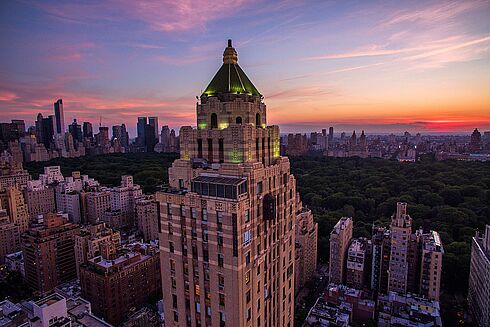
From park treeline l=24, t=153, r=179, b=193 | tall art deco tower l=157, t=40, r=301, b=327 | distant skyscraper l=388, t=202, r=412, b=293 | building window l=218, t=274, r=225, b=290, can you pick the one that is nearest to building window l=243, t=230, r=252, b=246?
tall art deco tower l=157, t=40, r=301, b=327

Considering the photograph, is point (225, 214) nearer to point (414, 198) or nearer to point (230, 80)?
point (230, 80)

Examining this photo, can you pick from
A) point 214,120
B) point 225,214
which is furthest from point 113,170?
point 225,214

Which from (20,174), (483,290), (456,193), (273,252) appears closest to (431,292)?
(483,290)

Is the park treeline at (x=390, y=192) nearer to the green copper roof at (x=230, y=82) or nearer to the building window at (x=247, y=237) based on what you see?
the green copper roof at (x=230, y=82)

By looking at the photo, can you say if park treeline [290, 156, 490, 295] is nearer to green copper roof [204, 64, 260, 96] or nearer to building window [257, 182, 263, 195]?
building window [257, 182, 263, 195]

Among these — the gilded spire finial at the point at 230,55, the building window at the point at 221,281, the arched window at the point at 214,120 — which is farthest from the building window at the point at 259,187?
the gilded spire finial at the point at 230,55

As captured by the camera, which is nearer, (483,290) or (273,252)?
(273,252)

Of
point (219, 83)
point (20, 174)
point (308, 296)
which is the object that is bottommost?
point (308, 296)

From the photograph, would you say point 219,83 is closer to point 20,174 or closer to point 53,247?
point 53,247
